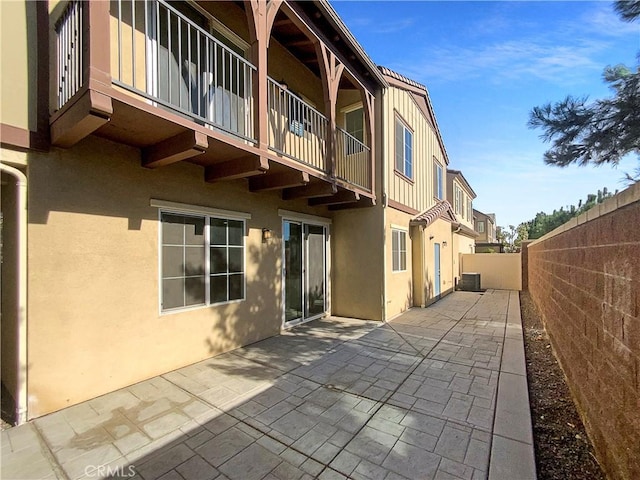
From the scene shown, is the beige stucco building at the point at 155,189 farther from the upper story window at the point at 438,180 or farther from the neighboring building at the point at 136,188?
the upper story window at the point at 438,180

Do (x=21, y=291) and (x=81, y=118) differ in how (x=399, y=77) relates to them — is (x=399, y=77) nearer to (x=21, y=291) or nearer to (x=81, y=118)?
(x=81, y=118)

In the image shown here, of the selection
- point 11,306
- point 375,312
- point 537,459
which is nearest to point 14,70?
point 11,306

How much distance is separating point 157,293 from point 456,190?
19609 mm

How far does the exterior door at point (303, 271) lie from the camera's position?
704 centimetres

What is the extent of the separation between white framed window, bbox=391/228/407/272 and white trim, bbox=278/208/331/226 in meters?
2.00

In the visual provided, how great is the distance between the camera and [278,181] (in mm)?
5559

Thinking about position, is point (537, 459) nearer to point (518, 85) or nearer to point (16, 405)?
point (16, 405)

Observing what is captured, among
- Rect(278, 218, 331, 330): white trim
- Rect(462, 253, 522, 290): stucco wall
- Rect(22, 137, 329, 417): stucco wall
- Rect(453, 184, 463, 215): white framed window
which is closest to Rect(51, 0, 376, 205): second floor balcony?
Rect(22, 137, 329, 417): stucco wall

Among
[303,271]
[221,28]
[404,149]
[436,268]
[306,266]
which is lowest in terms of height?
[436,268]

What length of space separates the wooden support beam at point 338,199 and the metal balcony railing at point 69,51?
4.95 meters

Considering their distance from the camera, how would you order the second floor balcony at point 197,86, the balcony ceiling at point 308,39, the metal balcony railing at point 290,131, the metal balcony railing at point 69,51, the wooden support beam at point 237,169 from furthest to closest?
1. the metal balcony railing at point 290,131
2. the balcony ceiling at point 308,39
3. the wooden support beam at point 237,169
4. the metal balcony railing at point 69,51
5. the second floor balcony at point 197,86

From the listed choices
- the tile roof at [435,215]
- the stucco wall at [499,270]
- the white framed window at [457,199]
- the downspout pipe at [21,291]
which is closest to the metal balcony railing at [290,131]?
the downspout pipe at [21,291]

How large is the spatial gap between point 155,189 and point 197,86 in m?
1.94

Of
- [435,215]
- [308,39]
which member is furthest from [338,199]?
[435,215]
